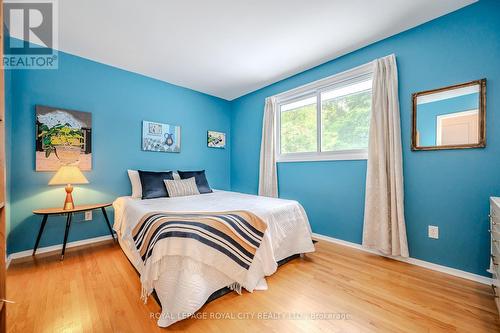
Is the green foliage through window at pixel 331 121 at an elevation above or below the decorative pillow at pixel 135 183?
above

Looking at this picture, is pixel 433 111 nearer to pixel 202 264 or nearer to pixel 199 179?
pixel 202 264

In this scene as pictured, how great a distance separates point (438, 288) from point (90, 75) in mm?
4522

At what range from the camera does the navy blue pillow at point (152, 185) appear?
277cm

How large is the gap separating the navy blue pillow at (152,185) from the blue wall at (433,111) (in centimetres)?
318

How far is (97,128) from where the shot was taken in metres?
2.81

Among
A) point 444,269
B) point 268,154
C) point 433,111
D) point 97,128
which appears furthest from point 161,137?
point 444,269

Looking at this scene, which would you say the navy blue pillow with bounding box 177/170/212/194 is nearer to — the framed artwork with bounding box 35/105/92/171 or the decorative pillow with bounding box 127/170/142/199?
the decorative pillow with bounding box 127/170/142/199

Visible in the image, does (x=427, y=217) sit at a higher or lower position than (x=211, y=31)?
lower

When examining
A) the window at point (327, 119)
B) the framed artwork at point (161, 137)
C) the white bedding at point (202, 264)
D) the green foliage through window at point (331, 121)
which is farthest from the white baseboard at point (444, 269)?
the framed artwork at point (161, 137)

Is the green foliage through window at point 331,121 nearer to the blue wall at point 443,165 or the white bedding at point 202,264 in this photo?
the blue wall at point 443,165

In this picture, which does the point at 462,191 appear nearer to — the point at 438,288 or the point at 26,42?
the point at 438,288

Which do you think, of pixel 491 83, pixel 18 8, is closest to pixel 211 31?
pixel 18 8

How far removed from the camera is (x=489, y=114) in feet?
5.87

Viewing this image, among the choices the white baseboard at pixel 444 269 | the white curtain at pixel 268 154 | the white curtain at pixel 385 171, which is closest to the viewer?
the white baseboard at pixel 444 269
